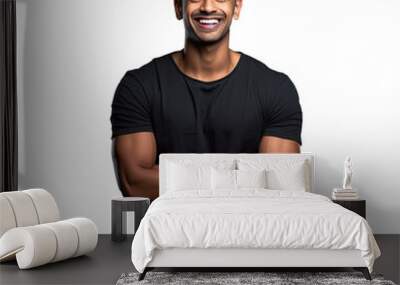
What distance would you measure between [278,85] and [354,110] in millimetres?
837

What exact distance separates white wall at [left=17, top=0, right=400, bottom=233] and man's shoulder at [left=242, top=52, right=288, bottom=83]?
2.1 inches

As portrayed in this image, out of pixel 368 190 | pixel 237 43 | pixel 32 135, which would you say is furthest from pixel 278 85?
pixel 32 135

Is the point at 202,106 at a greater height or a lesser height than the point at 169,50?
lesser

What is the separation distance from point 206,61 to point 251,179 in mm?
1460

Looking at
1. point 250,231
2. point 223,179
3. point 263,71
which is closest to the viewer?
point 250,231

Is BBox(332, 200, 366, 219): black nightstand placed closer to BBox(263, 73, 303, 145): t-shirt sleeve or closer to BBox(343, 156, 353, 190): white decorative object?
BBox(343, 156, 353, 190): white decorative object

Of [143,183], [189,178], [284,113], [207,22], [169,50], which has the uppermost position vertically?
[207,22]

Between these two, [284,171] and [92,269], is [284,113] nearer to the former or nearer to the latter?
[284,171]

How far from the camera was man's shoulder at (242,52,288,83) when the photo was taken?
7.22 metres

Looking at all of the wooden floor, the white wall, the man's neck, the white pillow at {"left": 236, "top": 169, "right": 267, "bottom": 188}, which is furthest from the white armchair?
the man's neck

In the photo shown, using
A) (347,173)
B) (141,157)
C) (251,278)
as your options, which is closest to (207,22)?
(141,157)

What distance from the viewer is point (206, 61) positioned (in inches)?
281

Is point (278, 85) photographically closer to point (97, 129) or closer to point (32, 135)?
point (97, 129)

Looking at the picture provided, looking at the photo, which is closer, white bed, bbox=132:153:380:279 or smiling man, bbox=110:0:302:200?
white bed, bbox=132:153:380:279
